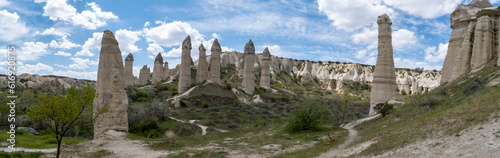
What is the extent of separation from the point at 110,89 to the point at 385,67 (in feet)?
56.3

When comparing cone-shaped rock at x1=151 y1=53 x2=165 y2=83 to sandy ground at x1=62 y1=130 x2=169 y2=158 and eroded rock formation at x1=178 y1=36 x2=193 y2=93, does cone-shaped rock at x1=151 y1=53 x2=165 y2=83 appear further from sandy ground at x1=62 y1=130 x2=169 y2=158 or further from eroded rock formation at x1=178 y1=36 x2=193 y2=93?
sandy ground at x1=62 y1=130 x2=169 y2=158

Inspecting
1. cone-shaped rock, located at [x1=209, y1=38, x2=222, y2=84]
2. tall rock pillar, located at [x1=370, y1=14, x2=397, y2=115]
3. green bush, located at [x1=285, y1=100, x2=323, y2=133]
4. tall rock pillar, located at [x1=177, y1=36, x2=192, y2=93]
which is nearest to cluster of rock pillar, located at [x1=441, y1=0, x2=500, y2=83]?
tall rock pillar, located at [x1=370, y1=14, x2=397, y2=115]

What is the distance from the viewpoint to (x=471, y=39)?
18734 mm

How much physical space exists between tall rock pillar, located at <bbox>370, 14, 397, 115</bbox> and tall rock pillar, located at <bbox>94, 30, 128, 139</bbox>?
52.8ft

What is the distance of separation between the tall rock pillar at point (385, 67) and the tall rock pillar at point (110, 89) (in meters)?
16.1

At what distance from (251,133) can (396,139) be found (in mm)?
10539

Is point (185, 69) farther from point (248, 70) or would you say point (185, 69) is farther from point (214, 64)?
point (248, 70)

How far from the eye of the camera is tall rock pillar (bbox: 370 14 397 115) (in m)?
21.2

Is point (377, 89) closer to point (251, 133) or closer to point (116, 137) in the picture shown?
point (251, 133)

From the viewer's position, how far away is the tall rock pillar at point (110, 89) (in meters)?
18.0

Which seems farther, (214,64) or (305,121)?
(214,64)

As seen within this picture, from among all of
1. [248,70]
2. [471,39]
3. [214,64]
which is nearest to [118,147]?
[471,39]

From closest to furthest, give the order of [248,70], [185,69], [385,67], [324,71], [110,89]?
[110,89], [385,67], [185,69], [248,70], [324,71]

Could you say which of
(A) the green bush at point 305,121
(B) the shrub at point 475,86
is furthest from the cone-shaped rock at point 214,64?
(B) the shrub at point 475,86
